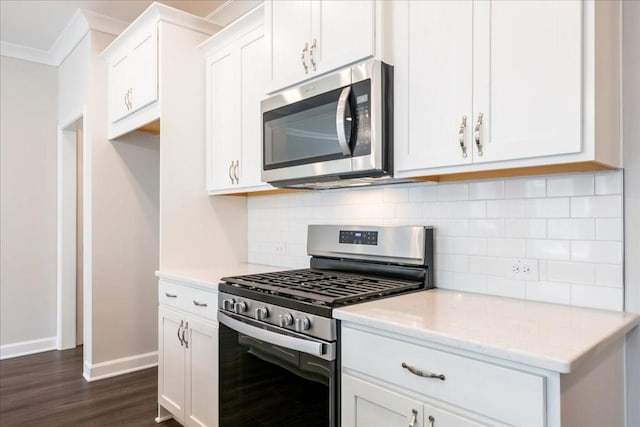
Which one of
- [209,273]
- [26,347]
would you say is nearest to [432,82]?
[209,273]

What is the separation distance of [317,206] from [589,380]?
1.63m

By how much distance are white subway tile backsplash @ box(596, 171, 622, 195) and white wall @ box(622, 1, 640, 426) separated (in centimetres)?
2

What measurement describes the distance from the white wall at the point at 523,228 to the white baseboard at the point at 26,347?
3.55 meters

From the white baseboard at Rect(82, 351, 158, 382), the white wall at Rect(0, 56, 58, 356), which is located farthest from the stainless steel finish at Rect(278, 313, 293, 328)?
the white wall at Rect(0, 56, 58, 356)

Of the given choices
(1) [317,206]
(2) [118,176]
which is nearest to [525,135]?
(1) [317,206]

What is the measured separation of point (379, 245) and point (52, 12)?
316cm

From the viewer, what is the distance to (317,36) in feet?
6.39

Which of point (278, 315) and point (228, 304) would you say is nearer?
point (278, 315)

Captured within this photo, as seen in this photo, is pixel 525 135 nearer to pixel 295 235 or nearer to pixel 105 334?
pixel 295 235

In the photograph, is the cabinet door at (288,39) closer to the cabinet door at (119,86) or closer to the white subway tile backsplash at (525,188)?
the white subway tile backsplash at (525,188)

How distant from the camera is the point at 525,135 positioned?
1.34m

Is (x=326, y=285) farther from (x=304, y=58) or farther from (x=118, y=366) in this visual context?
(x=118, y=366)

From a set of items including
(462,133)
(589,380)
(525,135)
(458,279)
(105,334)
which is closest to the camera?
(589,380)

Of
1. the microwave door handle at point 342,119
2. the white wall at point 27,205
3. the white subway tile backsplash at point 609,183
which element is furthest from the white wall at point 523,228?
the white wall at point 27,205
